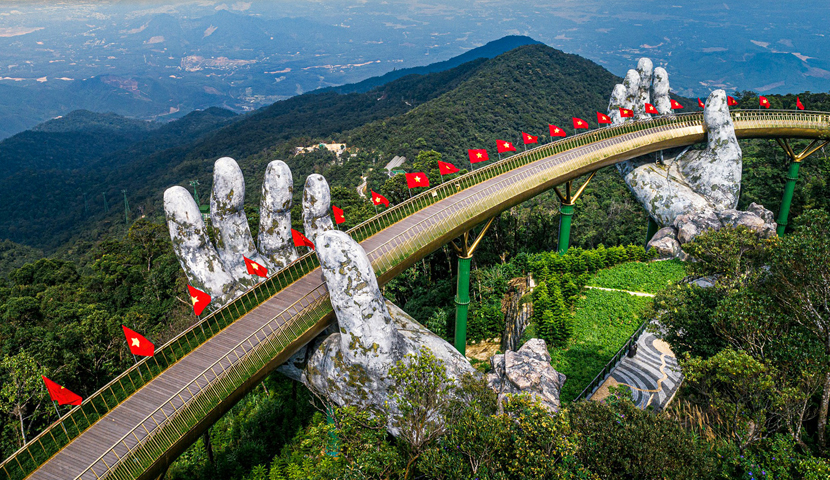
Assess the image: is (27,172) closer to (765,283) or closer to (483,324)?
(483,324)

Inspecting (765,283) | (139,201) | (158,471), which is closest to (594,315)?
(765,283)

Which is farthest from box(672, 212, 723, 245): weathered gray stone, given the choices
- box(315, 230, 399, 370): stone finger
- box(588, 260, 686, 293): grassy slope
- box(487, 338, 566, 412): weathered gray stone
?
box(315, 230, 399, 370): stone finger

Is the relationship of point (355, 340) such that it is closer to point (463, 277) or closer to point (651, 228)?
point (463, 277)

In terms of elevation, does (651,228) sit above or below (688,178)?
below

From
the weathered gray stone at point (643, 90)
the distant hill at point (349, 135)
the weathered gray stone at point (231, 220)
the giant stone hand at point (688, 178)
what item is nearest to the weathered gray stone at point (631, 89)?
the giant stone hand at point (688, 178)

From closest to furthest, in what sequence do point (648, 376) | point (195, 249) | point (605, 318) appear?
point (195, 249) < point (648, 376) < point (605, 318)

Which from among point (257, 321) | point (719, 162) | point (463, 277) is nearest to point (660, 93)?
point (719, 162)

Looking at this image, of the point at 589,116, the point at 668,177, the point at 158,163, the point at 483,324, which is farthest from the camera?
the point at 158,163

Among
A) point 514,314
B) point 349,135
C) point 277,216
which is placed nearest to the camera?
point 277,216
